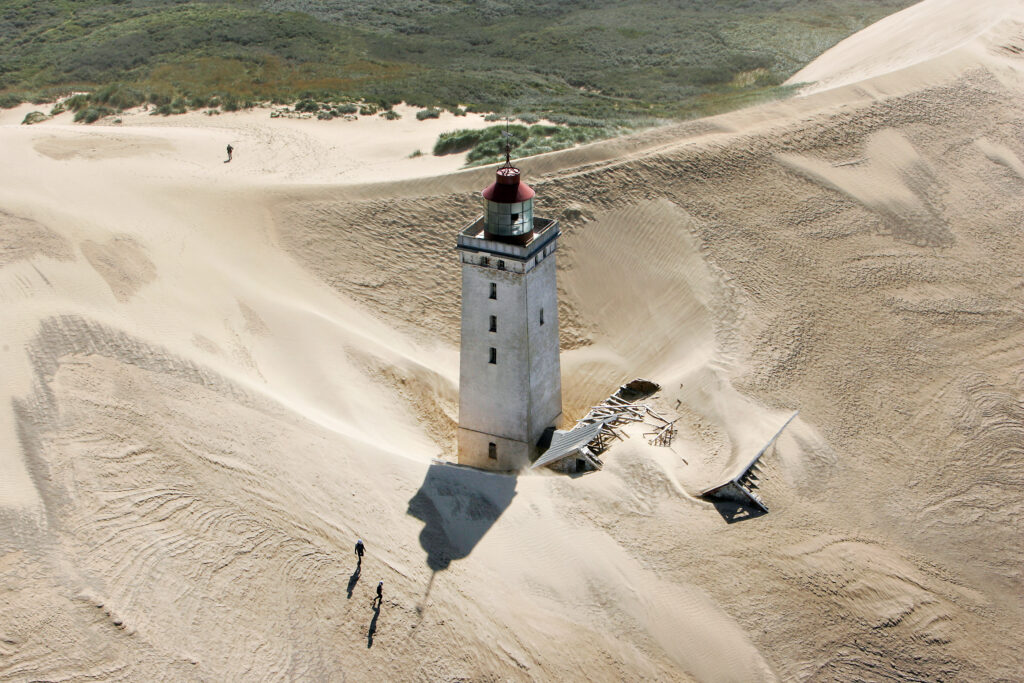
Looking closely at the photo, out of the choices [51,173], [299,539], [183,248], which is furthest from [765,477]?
[51,173]

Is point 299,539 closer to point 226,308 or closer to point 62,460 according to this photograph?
point 62,460

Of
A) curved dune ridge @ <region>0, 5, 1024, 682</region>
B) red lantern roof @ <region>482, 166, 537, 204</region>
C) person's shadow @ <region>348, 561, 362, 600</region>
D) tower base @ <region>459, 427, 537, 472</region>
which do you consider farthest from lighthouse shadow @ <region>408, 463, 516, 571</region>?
red lantern roof @ <region>482, 166, 537, 204</region>

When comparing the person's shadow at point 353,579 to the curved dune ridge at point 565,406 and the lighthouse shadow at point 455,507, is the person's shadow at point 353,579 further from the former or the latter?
the lighthouse shadow at point 455,507

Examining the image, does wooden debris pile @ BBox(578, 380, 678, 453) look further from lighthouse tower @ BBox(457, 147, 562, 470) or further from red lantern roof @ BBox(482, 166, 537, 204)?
red lantern roof @ BBox(482, 166, 537, 204)

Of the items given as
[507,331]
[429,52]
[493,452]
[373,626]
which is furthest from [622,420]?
[429,52]

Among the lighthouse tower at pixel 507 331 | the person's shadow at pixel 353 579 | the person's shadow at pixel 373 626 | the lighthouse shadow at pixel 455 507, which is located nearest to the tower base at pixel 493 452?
the lighthouse tower at pixel 507 331

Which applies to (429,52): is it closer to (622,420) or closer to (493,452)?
(493,452)
